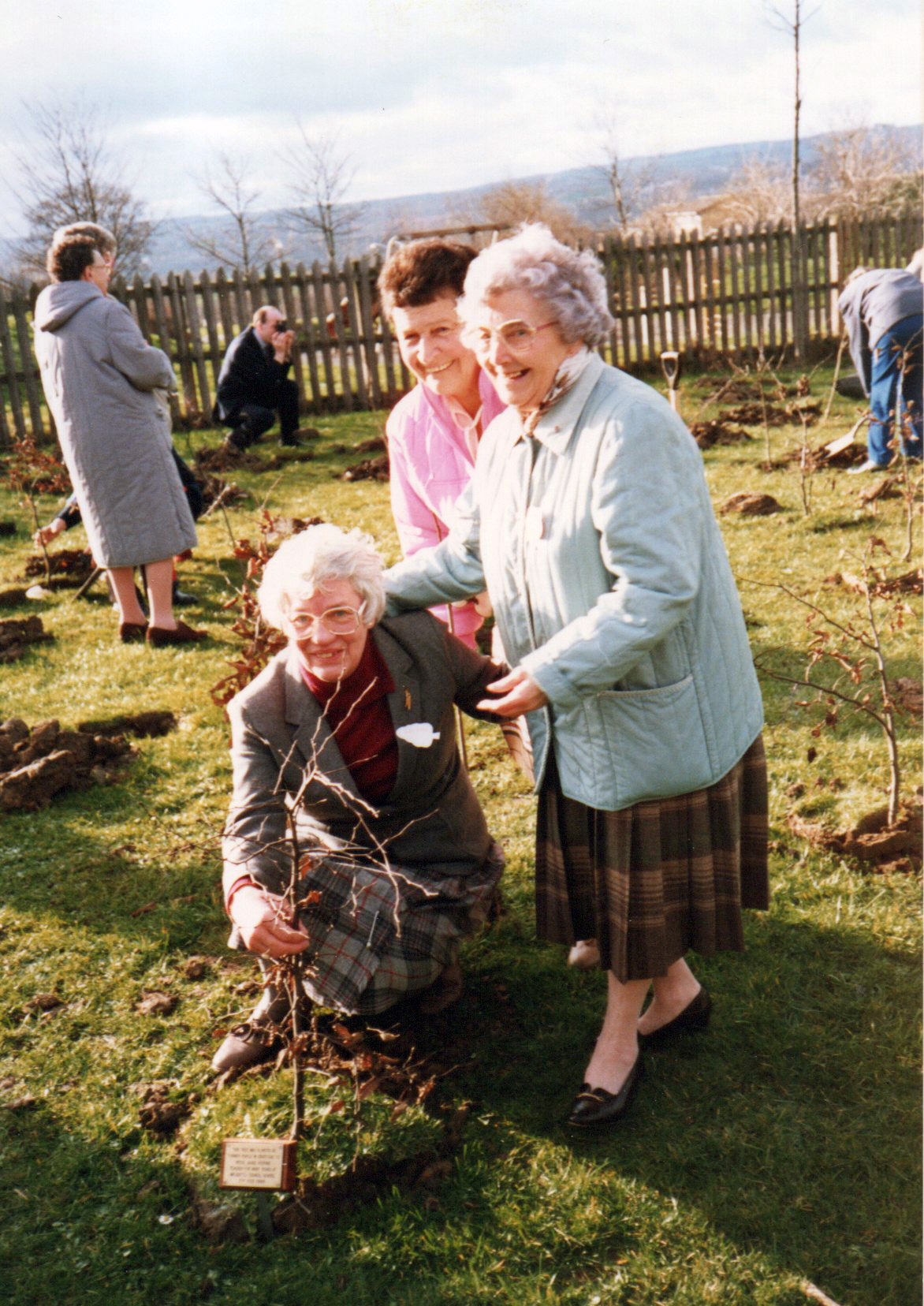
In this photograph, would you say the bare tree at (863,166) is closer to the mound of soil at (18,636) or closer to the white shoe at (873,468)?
the white shoe at (873,468)

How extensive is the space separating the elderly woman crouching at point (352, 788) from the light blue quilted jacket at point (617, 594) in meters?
0.30

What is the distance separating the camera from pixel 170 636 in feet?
19.2

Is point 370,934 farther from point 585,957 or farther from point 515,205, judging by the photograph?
point 515,205

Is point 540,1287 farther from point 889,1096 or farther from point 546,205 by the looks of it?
point 546,205

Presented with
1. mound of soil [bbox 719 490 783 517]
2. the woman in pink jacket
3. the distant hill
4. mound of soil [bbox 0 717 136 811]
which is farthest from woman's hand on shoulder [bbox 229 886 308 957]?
the distant hill

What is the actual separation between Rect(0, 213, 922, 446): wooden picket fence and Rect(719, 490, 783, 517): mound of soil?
6173 mm

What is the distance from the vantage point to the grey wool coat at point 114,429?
5.54 meters

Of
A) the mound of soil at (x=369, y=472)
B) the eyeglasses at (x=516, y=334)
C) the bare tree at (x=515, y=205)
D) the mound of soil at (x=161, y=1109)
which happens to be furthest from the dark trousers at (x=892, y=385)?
the bare tree at (x=515, y=205)

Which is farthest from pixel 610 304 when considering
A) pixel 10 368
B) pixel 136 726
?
pixel 136 726

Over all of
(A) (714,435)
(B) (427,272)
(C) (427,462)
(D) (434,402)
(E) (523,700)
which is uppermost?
(B) (427,272)

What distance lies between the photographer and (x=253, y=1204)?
7.89 feet

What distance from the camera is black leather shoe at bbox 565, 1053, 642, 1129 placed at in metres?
2.51

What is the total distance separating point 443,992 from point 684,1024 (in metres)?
0.63

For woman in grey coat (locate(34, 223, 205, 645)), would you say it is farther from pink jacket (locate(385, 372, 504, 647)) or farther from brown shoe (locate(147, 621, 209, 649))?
pink jacket (locate(385, 372, 504, 647))
